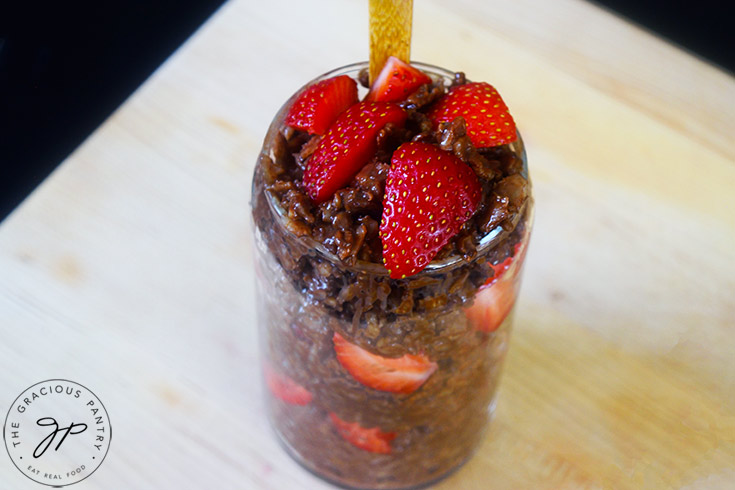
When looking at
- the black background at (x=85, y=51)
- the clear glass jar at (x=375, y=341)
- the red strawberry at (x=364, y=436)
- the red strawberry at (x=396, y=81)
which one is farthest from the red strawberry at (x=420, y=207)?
the black background at (x=85, y=51)

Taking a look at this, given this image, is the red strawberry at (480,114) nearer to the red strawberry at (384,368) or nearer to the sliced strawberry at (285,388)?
the red strawberry at (384,368)

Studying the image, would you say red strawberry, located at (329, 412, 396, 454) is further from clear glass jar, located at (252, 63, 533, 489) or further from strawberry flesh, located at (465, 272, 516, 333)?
strawberry flesh, located at (465, 272, 516, 333)

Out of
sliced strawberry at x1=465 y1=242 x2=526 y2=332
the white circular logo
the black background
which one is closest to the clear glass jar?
sliced strawberry at x1=465 y1=242 x2=526 y2=332

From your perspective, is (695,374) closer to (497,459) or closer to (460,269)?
A: (497,459)

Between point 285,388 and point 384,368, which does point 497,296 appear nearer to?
point 384,368

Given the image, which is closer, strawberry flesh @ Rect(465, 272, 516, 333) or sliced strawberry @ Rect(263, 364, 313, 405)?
strawberry flesh @ Rect(465, 272, 516, 333)

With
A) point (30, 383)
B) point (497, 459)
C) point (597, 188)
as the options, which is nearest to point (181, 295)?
point (30, 383)
